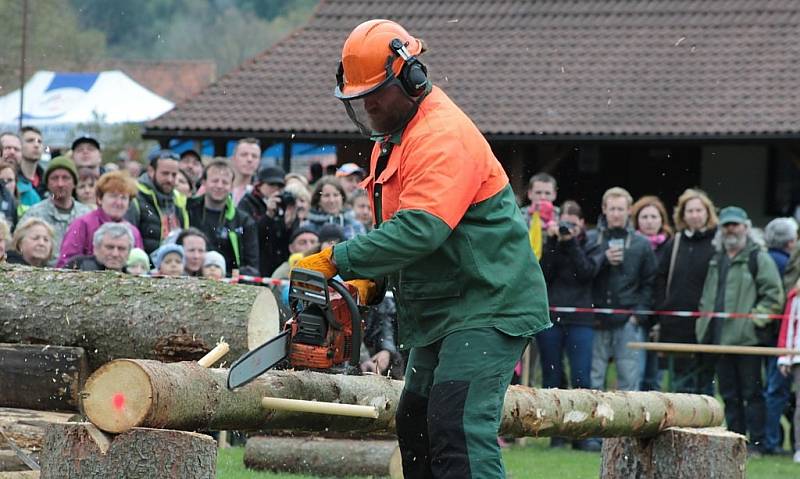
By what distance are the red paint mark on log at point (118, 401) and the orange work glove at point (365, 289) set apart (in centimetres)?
93

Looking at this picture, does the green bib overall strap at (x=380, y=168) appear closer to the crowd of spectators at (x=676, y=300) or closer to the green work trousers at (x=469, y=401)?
the green work trousers at (x=469, y=401)

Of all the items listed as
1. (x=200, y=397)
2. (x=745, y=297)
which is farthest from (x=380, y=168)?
(x=745, y=297)

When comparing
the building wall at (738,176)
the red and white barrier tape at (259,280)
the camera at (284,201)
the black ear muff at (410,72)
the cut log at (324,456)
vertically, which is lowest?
the cut log at (324,456)

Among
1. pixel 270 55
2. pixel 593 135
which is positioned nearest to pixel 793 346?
pixel 593 135

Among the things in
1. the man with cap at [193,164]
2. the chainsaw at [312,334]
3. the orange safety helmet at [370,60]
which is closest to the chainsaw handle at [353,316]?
the chainsaw at [312,334]

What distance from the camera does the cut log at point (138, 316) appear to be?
6.33 m

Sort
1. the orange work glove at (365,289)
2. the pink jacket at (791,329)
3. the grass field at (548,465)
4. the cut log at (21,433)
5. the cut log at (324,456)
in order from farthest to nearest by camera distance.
A: 1. the pink jacket at (791,329)
2. the grass field at (548,465)
3. the cut log at (324,456)
4. the cut log at (21,433)
5. the orange work glove at (365,289)

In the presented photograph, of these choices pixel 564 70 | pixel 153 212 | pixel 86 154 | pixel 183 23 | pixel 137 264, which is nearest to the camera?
pixel 137 264

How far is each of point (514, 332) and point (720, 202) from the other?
15897 mm

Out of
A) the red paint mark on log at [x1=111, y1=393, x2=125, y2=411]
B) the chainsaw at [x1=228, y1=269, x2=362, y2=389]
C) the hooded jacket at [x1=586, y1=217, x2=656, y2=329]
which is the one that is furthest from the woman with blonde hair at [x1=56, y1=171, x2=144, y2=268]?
the chainsaw at [x1=228, y1=269, x2=362, y2=389]

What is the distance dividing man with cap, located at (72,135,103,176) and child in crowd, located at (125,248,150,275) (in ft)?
6.70

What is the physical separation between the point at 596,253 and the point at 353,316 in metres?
6.16

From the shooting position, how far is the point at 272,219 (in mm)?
10547

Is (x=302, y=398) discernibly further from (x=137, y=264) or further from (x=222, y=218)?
(x=222, y=218)
